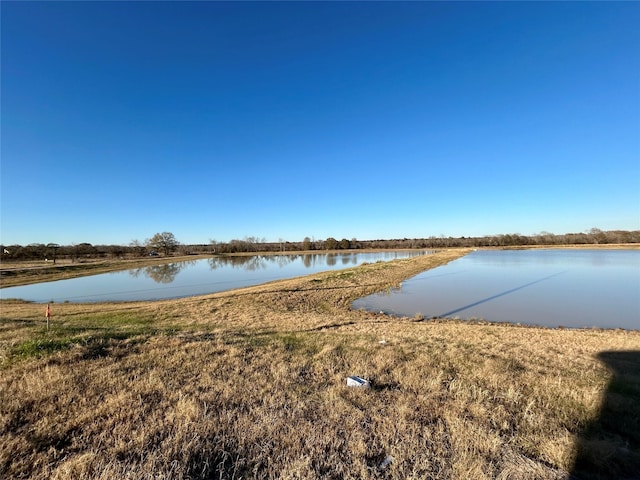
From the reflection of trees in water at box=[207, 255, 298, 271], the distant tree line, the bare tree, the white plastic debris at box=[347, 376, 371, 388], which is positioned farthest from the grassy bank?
the bare tree

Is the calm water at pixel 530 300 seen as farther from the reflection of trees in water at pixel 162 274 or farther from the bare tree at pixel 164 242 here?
the bare tree at pixel 164 242

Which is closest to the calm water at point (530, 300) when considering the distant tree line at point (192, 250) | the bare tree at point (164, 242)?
the distant tree line at point (192, 250)

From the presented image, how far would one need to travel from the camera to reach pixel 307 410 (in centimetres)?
396

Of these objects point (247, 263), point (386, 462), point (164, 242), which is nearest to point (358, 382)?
point (386, 462)

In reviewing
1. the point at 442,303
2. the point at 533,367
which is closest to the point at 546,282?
the point at 442,303

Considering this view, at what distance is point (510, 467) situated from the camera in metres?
2.92

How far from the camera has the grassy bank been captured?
2.92 metres

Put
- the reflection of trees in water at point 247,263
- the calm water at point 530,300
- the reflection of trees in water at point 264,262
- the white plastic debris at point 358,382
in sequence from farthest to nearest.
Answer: the reflection of trees in water at point 264,262, the reflection of trees in water at point 247,263, the calm water at point 530,300, the white plastic debris at point 358,382

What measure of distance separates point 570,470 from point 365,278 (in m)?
26.7

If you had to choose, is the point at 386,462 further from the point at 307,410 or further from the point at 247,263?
the point at 247,263

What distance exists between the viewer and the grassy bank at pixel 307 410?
2.92 m

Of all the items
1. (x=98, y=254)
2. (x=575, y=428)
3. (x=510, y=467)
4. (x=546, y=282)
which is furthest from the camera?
(x=98, y=254)

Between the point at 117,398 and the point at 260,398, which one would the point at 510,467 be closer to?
the point at 260,398

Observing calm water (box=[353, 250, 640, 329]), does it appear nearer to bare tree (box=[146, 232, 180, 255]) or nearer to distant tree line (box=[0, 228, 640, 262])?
distant tree line (box=[0, 228, 640, 262])
